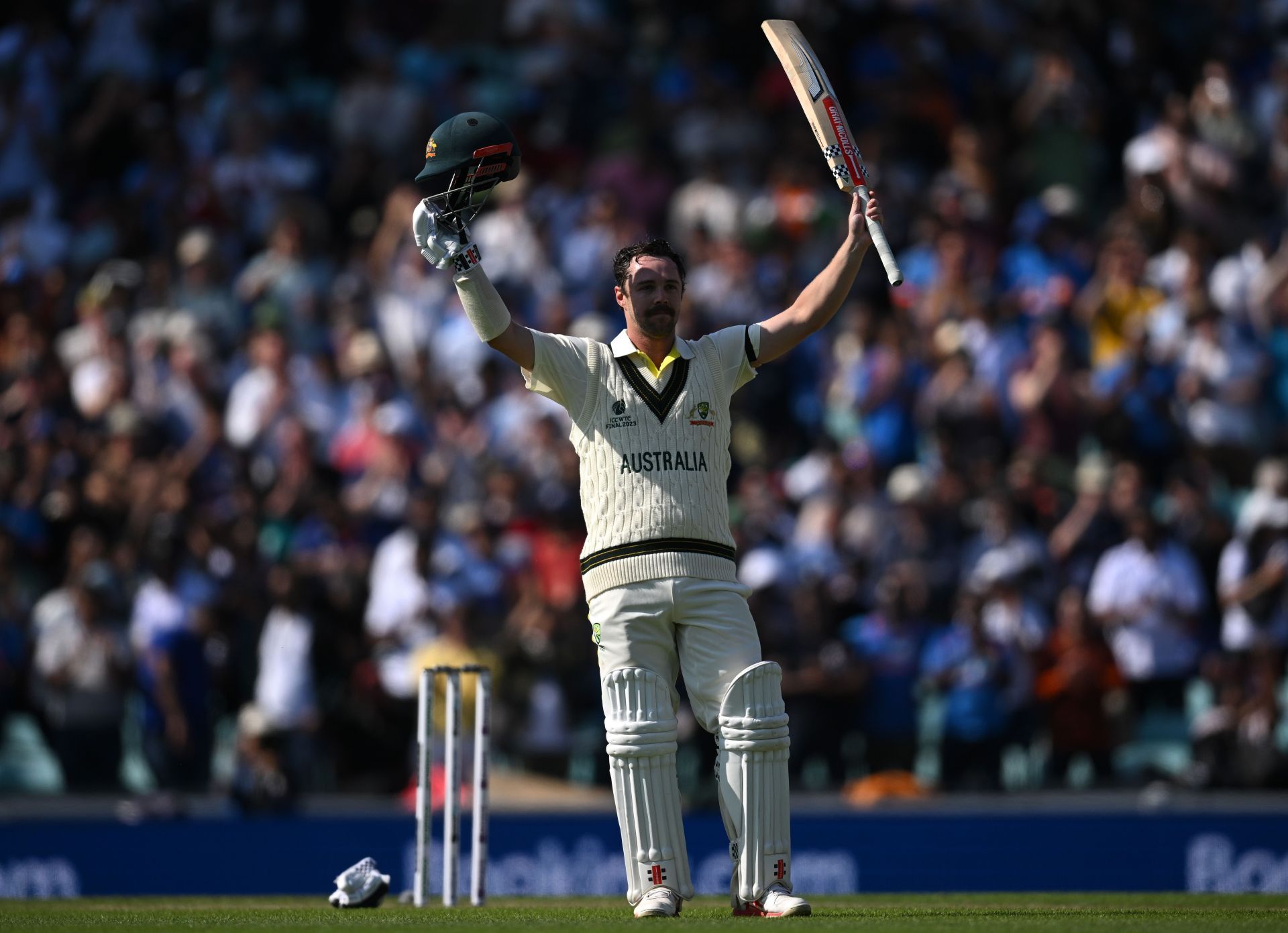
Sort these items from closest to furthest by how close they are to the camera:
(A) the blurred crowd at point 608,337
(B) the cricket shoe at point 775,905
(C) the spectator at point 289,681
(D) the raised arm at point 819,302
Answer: (B) the cricket shoe at point 775,905 → (D) the raised arm at point 819,302 → (C) the spectator at point 289,681 → (A) the blurred crowd at point 608,337

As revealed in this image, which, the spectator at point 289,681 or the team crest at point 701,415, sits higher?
the team crest at point 701,415

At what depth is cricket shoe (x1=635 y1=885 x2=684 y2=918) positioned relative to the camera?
7.13 metres

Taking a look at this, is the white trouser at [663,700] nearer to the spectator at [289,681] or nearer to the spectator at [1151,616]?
the spectator at [289,681]

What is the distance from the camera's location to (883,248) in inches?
304

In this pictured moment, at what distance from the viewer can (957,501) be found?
1441 cm

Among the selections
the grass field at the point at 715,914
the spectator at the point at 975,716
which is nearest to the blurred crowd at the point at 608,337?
the spectator at the point at 975,716

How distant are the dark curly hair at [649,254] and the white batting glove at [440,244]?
60 centimetres

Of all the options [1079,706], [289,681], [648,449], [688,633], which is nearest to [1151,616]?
[1079,706]

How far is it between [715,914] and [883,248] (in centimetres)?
274

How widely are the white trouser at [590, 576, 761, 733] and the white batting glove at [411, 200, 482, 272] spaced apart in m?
1.39

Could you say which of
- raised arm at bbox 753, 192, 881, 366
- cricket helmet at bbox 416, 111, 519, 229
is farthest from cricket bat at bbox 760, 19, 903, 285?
cricket helmet at bbox 416, 111, 519, 229

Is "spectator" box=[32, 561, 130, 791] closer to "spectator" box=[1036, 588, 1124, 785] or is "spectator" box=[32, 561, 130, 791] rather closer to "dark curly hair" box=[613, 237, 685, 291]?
"spectator" box=[1036, 588, 1124, 785]

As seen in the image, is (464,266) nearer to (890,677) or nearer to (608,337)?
(890,677)

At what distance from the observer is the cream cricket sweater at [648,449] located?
7383 millimetres
